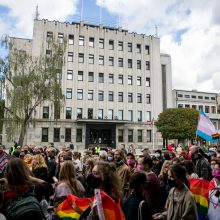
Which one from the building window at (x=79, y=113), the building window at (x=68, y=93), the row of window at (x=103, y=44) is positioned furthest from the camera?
the row of window at (x=103, y=44)

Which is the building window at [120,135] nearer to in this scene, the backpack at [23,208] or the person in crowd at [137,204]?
the person in crowd at [137,204]

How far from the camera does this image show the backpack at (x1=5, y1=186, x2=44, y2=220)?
2541mm

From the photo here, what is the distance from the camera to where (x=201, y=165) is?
23.2 ft

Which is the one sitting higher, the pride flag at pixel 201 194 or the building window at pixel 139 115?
the building window at pixel 139 115

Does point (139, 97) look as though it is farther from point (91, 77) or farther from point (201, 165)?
point (201, 165)

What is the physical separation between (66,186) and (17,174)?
5.53ft

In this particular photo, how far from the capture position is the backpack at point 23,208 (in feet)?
8.34

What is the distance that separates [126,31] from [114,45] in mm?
4843

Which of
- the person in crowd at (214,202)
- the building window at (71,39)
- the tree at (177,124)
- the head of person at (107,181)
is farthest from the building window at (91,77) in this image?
the head of person at (107,181)

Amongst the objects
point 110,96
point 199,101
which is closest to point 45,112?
point 110,96

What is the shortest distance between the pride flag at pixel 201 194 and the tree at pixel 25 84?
20962 mm

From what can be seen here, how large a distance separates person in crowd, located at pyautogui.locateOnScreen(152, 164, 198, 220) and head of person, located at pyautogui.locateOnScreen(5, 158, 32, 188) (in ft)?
6.31

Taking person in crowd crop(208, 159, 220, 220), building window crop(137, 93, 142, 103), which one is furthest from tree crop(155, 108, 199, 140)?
person in crowd crop(208, 159, 220, 220)

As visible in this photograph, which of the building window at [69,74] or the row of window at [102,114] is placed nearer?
the row of window at [102,114]
